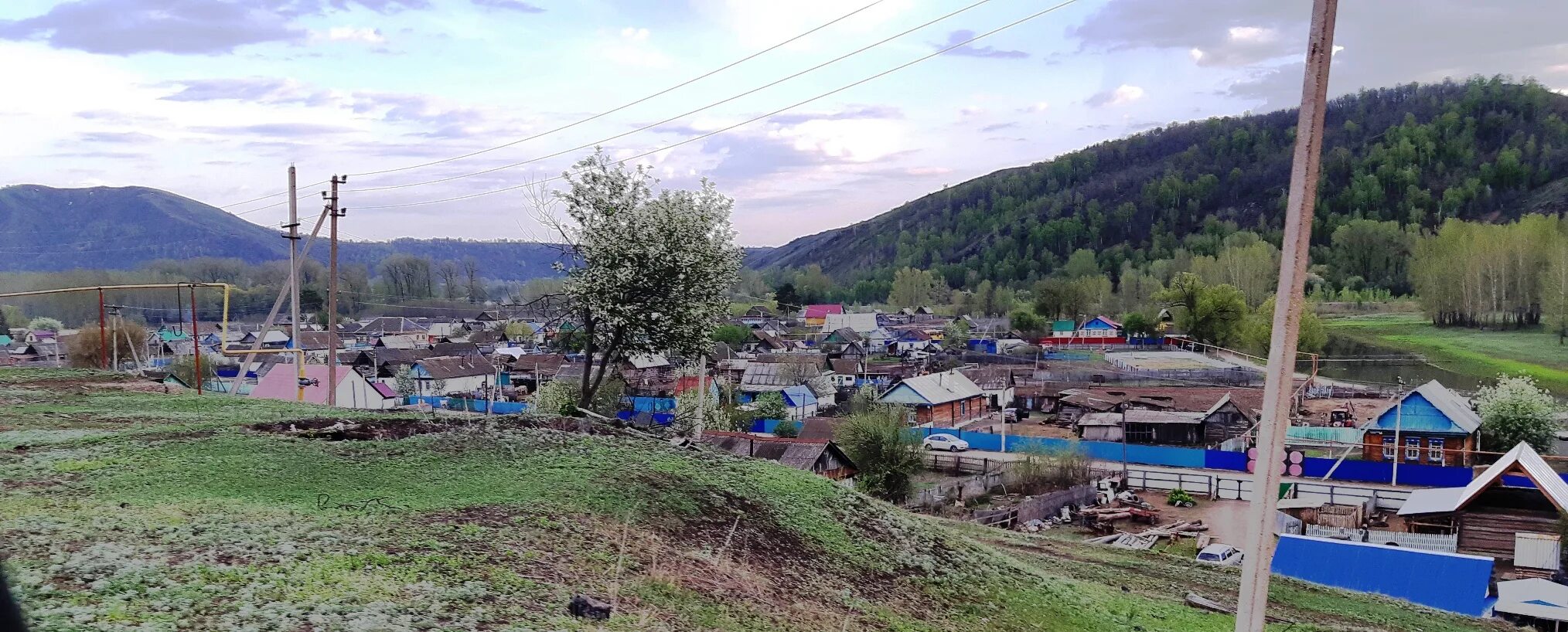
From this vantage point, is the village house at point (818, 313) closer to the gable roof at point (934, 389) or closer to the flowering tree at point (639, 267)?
the gable roof at point (934, 389)

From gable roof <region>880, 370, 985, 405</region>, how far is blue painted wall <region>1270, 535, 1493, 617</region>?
1124 inches

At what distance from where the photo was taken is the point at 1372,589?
18062mm

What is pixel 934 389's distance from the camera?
51625 millimetres

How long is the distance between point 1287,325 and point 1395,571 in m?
15.0

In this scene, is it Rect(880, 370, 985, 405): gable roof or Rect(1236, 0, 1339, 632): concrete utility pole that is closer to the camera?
Rect(1236, 0, 1339, 632): concrete utility pole

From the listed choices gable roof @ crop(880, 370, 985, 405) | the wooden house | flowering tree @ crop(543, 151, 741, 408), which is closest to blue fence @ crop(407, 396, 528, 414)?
gable roof @ crop(880, 370, 985, 405)

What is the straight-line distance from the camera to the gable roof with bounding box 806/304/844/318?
117 meters

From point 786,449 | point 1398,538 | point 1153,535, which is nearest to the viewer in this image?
point 1398,538

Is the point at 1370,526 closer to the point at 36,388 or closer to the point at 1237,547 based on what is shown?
the point at 1237,547

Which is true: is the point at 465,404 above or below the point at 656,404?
below

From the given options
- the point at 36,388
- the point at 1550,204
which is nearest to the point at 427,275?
the point at 36,388

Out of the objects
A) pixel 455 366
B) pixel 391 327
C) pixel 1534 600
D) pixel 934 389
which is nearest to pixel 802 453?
pixel 1534 600

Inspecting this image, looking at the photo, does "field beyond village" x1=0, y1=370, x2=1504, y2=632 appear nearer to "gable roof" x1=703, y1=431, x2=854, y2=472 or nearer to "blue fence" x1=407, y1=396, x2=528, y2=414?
"gable roof" x1=703, y1=431, x2=854, y2=472

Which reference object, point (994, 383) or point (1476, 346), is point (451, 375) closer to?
point (994, 383)
